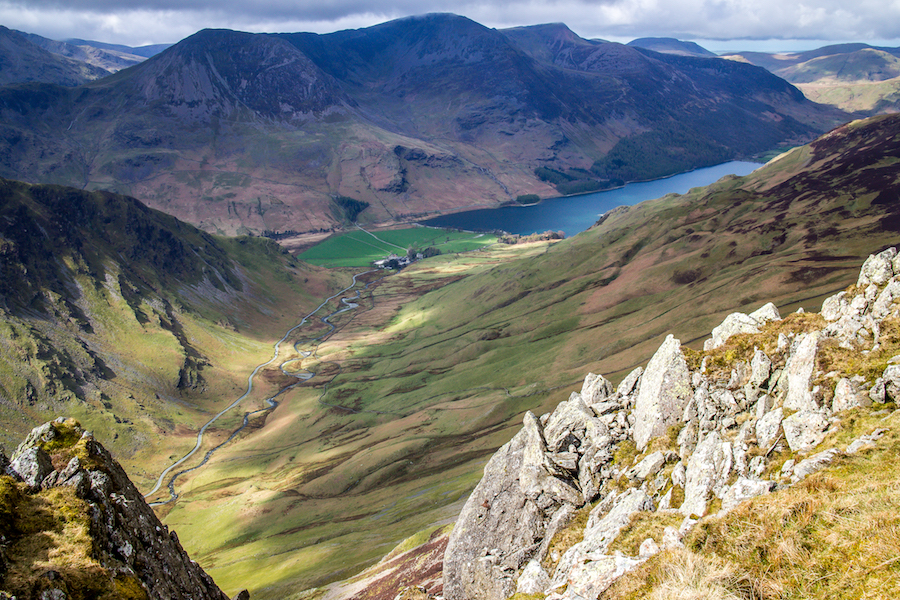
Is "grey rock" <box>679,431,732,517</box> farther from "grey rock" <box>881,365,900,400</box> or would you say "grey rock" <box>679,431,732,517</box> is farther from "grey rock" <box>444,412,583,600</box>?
"grey rock" <box>444,412,583,600</box>

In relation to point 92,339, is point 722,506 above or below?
above

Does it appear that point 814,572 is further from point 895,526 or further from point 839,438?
point 839,438

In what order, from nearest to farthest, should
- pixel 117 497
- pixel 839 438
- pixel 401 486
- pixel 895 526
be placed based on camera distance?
pixel 895 526
pixel 839 438
pixel 117 497
pixel 401 486

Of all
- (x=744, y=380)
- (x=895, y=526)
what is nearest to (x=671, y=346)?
(x=744, y=380)

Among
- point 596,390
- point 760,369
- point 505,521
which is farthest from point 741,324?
point 505,521

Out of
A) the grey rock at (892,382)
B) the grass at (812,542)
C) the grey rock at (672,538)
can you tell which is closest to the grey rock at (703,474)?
the grey rock at (672,538)

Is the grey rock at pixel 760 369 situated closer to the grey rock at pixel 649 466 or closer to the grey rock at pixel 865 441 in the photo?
the grey rock at pixel 649 466
